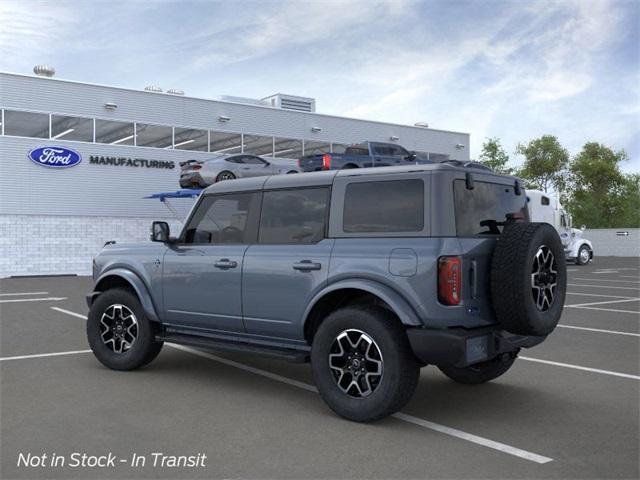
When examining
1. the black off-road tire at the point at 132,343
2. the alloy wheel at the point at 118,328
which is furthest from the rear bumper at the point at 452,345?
the alloy wheel at the point at 118,328

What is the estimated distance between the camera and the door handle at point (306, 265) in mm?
5364

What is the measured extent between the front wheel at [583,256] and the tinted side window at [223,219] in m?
28.0

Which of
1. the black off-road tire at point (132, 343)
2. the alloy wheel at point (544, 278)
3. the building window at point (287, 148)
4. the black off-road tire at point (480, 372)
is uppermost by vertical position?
the building window at point (287, 148)

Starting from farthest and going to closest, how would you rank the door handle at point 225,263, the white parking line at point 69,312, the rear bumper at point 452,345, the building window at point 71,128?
the building window at point 71,128
the white parking line at point 69,312
the door handle at point 225,263
the rear bumper at point 452,345

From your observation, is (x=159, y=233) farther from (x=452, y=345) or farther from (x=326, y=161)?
(x=326, y=161)

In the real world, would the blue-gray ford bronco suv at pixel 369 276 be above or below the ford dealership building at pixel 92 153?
below

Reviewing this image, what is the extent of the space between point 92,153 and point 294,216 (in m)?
23.6

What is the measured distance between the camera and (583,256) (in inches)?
1243

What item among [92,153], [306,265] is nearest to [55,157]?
[92,153]

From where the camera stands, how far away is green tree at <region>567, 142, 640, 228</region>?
65.5 metres

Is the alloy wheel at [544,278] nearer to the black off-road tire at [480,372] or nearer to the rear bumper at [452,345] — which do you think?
the rear bumper at [452,345]

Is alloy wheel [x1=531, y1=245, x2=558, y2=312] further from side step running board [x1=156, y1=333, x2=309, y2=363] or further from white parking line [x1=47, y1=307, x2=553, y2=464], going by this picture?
side step running board [x1=156, y1=333, x2=309, y2=363]

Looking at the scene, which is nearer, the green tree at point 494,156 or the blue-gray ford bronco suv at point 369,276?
the blue-gray ford bronco suv at point 369,276

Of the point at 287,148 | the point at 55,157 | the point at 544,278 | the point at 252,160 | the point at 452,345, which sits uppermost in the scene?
the point at 287,148
